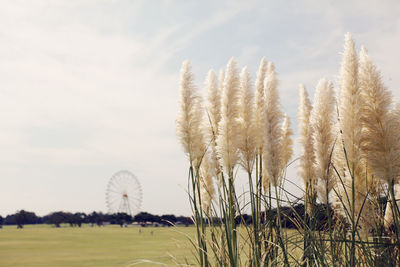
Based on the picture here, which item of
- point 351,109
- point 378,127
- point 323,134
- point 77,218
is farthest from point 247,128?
point 77,218

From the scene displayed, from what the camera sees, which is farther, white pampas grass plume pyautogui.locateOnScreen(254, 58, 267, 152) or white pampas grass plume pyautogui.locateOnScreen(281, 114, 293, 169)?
white pampas grass plume pyautogui.locateOnScreen(281, 114, 293, 169)

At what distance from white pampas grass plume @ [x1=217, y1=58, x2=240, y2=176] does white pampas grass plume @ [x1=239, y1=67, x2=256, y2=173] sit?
7 centimetres

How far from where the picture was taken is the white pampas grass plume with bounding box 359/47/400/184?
2.72m

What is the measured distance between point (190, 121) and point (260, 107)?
724mm

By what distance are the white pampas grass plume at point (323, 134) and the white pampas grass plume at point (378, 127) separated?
375 mm

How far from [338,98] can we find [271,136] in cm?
75

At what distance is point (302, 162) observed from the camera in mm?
3789

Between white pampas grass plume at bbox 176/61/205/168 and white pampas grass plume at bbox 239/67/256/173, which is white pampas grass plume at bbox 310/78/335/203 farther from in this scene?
white pampas grass plume at bbox 176/61/205/168

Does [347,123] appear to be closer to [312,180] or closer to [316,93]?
[316,93]

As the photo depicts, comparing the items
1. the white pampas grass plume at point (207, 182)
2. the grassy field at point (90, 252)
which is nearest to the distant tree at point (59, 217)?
the grassy field at point (90, 252)

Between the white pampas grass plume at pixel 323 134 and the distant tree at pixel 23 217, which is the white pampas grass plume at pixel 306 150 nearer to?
the white pampas grass plume at pixel 323 134

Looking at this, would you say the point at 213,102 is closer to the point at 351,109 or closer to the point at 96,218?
the point at 351,109

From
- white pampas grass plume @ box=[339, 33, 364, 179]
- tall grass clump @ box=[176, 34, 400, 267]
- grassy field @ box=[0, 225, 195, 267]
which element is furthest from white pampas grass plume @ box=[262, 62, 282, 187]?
grassy field @ box=[0, 225, 195, 267]

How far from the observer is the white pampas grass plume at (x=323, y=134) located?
321cm
